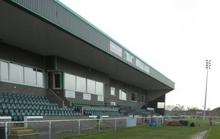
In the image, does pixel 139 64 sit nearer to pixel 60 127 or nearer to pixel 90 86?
pixel 90 86

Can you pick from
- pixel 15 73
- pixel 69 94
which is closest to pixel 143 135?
pixel 15 73

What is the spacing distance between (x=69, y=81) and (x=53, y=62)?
3.68m

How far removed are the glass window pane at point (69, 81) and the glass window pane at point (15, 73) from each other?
254 inches

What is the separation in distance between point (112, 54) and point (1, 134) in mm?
19715

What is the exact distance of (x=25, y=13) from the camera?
69.1 feet

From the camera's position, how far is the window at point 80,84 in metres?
39.5

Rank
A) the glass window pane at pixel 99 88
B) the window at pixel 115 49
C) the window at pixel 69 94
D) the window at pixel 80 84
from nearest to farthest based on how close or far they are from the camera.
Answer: the window at pixel 69 94 < the window at pixel 115 49 < the window at pixel 80 84 < the glass window pane at pixel 99 88

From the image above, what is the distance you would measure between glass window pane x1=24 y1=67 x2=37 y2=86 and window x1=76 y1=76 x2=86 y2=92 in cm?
766

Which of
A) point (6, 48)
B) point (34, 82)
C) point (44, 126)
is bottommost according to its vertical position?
point (44, 126)

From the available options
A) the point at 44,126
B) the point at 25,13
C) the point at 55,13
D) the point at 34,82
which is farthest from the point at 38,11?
the point at 34,82

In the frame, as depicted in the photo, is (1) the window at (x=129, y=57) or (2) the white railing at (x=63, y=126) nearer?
(2) the white railing at (x=63, y=126)

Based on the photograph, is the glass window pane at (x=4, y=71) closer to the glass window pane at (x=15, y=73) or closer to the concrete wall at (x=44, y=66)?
the concrete wall at (x=44, y=66)

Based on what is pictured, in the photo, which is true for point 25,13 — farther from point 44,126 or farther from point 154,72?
point 154,72

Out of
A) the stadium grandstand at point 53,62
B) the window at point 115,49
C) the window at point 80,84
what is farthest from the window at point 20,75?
the window at point 115,49
